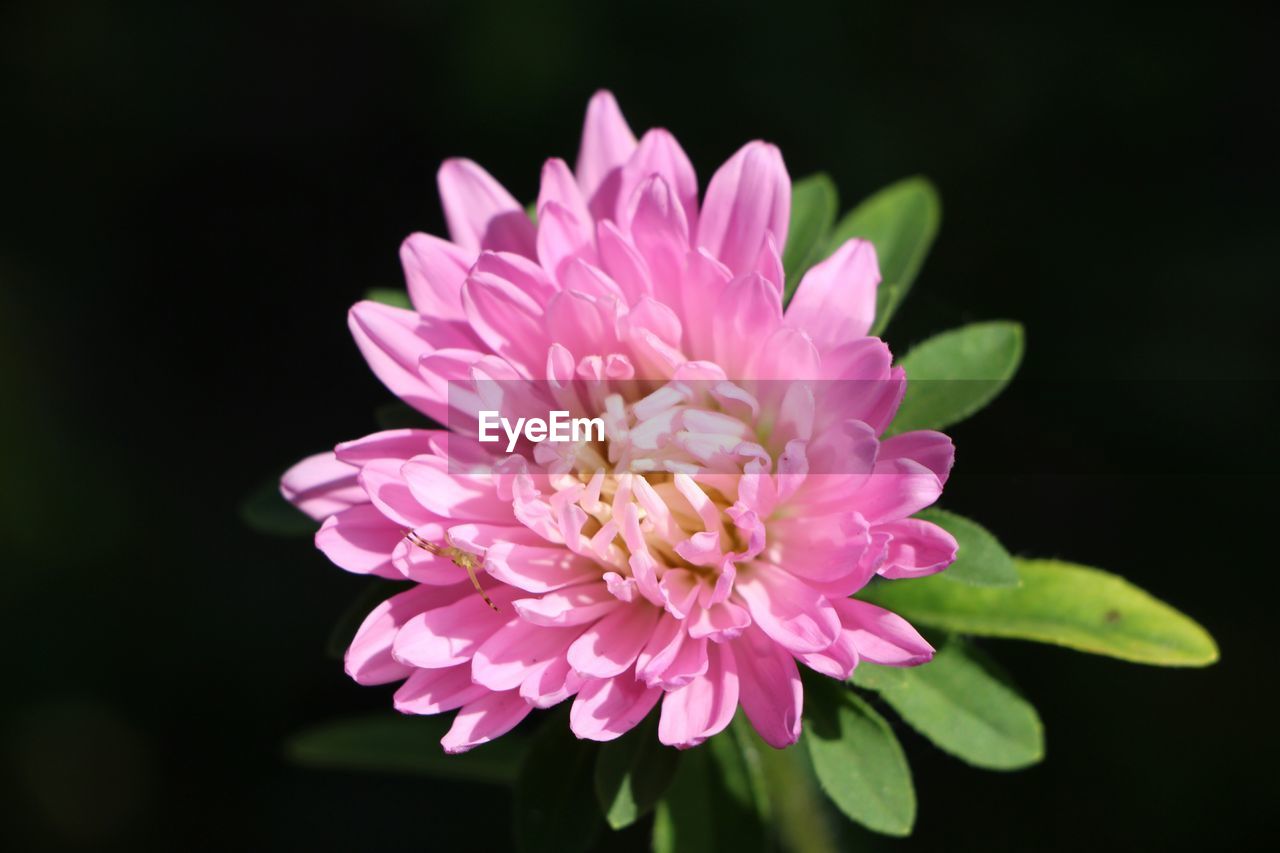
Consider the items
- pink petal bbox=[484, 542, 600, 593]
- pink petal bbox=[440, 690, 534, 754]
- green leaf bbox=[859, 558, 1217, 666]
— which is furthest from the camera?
green leaf bbox=[859, 558, 1217, 666]

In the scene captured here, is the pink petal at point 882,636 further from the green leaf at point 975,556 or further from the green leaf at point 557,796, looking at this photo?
the green leaf at point 557,796

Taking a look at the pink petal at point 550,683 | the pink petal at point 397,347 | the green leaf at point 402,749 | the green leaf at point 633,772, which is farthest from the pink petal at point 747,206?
the green leaf at point 402,749

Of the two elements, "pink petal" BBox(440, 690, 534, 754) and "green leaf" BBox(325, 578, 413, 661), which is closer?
"pink petal" BBox(440, 690, 534, 754)

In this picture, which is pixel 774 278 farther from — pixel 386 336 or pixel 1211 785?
pixel 1211 785

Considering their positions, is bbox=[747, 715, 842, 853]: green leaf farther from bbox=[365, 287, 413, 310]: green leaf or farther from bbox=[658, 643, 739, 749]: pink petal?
bbox=[365, 287, 413, 310]: green leaf

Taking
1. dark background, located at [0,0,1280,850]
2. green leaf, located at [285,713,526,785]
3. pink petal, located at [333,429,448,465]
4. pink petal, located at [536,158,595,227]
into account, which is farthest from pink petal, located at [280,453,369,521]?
dark background, located at [0,0,1280,850]

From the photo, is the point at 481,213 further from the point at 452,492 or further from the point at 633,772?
the point at 633,772

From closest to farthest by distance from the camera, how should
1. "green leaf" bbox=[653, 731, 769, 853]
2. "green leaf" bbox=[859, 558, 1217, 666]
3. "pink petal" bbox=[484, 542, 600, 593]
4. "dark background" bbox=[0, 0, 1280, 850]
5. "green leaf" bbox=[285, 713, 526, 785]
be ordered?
1. "pink petal" bbox=[484, 542, 600, 593]
2. "green leaf" bbox=[859, 558, 1217, 666]
3. "green leaf" bbox=[653, 731, 769, 853]
4. "green leaf" bbox=[285, 713, 526, 785]
5. "dark background" bbox=[0, 0, 1280, 850]
